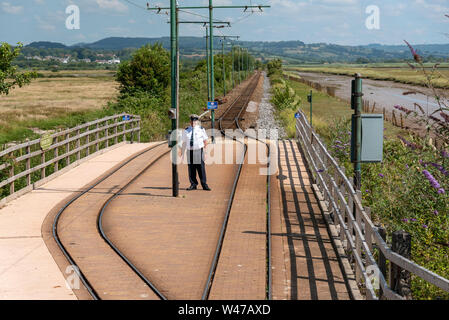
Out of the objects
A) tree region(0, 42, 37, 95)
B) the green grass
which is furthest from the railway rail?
tree region(0, 42, 37, 95)

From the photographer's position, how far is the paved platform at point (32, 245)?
8953 mm

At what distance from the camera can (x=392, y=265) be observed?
22.6 feet

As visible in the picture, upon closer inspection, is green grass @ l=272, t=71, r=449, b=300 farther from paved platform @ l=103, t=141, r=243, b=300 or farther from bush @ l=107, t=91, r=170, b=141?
bush @ l=107, t=91, r=170, b=141

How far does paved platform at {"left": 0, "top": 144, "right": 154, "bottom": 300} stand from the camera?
8.95m

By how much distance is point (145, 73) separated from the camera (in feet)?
196

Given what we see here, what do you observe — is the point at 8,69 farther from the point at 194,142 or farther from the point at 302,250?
the point at 302,250

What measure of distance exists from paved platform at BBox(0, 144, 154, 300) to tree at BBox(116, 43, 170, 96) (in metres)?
40.2

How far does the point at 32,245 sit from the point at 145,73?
49.4 metres

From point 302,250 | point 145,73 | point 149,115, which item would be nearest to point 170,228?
point 302,250

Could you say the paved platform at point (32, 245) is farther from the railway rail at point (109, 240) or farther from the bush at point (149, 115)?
the bush at point (149, 115)
